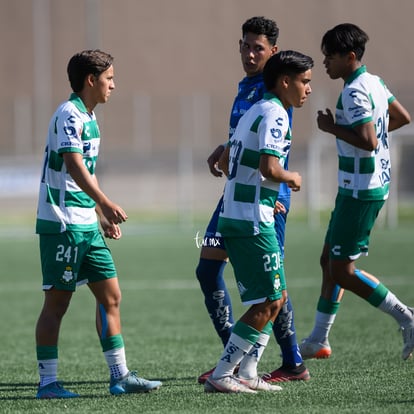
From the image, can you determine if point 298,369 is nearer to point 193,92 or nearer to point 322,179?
point 322,179

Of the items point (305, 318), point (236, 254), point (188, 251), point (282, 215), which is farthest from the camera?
point (188, 251)

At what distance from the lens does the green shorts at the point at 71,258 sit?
538 centimetres

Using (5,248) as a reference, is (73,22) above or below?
above

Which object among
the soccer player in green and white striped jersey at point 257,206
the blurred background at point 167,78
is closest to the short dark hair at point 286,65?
the soccer player in green and white striped jersey at point 257,206

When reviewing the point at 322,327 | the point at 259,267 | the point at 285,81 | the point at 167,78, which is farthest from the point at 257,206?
the point at 167,78

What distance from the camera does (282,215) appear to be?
589 cm

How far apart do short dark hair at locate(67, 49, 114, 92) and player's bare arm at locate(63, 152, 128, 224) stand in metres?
0.48

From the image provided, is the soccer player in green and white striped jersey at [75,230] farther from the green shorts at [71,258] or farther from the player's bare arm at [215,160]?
the player's bare arm at [215,160]

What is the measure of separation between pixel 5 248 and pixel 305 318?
969 centimetres

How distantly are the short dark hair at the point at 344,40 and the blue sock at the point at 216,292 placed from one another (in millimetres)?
1473

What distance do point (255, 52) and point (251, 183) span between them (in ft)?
3.49

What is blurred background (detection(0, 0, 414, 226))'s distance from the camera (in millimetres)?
32438

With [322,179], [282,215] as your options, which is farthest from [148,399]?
[322,179]

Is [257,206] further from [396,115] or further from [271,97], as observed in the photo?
[396,115]
